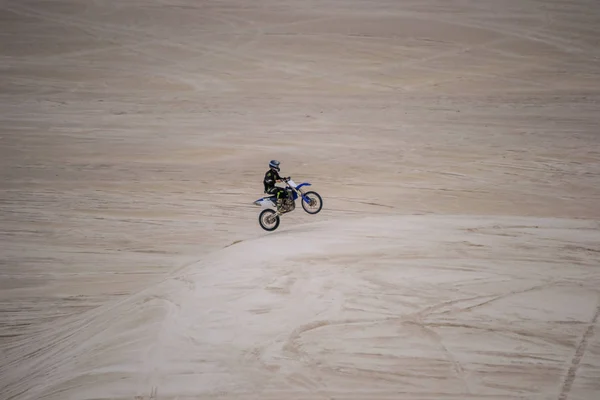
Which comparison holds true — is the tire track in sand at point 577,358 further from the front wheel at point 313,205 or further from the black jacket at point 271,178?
the black jacket at point 271,178

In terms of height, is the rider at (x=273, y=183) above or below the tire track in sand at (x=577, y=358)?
above

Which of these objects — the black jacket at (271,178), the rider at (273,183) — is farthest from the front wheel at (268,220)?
the black jacket at (271,178)

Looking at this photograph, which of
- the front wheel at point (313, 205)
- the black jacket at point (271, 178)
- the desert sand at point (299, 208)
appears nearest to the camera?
the desert sand at point (299, 208)

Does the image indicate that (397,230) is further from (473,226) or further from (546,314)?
(546,314)

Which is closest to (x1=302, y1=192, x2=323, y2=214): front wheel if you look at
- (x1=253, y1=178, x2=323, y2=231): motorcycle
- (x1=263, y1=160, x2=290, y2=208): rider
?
(x1=253, y1=178, x2=323, y2=231): motorcycle

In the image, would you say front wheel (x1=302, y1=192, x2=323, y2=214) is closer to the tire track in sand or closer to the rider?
the rider
